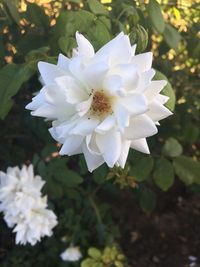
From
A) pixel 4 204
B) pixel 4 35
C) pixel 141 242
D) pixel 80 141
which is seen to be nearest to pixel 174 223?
pixel 141 242

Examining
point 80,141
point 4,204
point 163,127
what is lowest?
point 163,127

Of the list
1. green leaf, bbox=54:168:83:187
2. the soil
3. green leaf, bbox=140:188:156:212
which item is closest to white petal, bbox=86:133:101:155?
green leaf, bbox=54:168:83:187

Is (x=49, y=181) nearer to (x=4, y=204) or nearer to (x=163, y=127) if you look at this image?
(x=4, y=204)

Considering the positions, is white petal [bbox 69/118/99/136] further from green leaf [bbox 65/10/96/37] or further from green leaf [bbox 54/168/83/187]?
green leaf [bbox 54/168/83/187]

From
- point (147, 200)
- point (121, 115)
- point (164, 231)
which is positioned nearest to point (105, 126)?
point (121, 115)

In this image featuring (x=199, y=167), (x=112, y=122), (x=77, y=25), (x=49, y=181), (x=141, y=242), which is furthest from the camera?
(x=141, y=242)

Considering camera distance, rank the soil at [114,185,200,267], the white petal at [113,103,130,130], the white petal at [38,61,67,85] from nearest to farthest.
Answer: the white petal at [113,103,130,130] → the white petal at [38,61,67,85] → the soil at [114,185,200,267]

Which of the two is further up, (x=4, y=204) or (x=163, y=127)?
(x=4, y=204)
